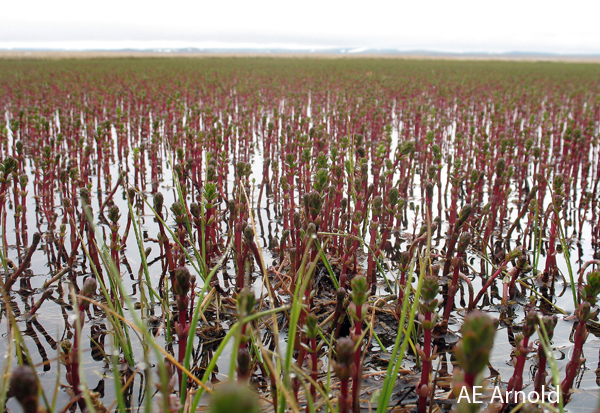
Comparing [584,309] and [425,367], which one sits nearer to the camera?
[584,309]

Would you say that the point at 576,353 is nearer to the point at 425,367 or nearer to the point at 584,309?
the point at 584,309

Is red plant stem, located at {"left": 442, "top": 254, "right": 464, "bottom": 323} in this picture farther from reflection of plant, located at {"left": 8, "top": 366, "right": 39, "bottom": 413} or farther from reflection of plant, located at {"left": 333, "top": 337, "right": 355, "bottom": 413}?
reflection of plant, located at {"left": 8, "top": 366, "right": 39, "bottom": 413}

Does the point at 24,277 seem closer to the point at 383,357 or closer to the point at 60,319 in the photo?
the point at 60,319

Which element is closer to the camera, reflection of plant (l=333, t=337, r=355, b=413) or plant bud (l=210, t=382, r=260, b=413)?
plant bud (l=210, t=382, r=260, b=413)

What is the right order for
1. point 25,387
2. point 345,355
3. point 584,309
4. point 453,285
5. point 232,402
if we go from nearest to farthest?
point 232,402
point 25,387
point 345,355
point 584,309
point 453,285

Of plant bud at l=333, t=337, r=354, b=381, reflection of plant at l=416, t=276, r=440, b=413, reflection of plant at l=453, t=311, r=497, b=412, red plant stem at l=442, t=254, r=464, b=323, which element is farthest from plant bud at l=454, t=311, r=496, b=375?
red plant stem at l=442, t=254, r=464, b=323

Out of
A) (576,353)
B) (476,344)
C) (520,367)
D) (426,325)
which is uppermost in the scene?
(476,344)

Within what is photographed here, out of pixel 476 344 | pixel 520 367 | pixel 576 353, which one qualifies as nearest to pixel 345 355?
pixel 476 344

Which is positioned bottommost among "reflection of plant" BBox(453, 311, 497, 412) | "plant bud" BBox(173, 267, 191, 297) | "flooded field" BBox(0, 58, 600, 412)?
"flooded field" BBox(0, 58, 600, 412)

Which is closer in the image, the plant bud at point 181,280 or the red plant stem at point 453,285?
the plant bud at point 181,280

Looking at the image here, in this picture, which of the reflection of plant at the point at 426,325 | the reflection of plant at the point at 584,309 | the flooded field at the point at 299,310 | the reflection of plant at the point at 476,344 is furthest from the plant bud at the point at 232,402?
the reflection of plant at the point at 584,309

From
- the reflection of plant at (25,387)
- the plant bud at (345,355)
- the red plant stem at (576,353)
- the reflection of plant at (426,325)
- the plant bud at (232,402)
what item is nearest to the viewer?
the plant bud at (232,402)

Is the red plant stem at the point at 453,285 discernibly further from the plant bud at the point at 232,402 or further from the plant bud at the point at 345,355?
→ the plant bud at the point at 232,402

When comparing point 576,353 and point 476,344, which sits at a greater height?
point 476,344
